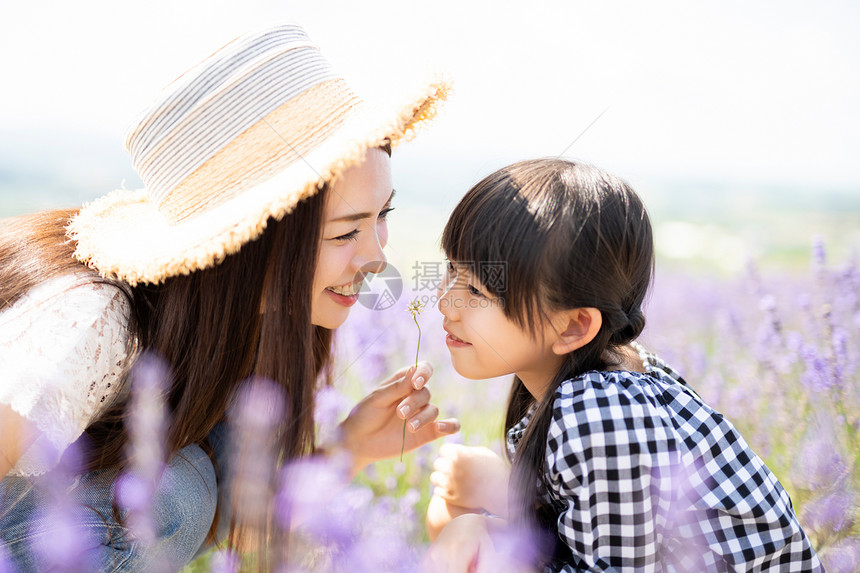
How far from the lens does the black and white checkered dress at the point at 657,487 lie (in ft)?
4.78

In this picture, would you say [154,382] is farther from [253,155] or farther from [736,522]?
[736,522]

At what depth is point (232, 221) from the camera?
4.83 ft

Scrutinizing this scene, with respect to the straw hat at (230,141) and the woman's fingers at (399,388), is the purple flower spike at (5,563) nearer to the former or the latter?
the straw hat at (230,141)

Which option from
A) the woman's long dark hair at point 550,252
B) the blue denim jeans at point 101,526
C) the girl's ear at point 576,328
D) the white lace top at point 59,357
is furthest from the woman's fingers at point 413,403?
the white lace top at point 59,357

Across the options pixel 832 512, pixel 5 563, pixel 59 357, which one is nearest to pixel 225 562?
pixel 5 563

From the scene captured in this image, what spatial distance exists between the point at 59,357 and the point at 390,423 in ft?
3.13

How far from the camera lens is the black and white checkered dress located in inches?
57.4

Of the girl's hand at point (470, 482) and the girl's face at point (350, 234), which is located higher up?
the girl's face at point (350, 234)

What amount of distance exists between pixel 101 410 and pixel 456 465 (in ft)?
3.01

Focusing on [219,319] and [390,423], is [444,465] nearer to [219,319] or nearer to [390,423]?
[390,423]

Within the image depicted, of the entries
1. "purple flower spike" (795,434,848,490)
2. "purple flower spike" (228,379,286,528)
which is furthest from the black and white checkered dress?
"purple flower spike" (228,379,286,528)

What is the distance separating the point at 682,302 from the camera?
395cm

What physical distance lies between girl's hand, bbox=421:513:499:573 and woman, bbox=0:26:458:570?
0.45 meters

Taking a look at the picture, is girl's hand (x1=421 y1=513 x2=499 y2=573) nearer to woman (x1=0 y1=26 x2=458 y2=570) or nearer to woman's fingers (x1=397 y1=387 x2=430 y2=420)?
woman's fingers (x1=397 y1=387 x2=430 y2=420)
